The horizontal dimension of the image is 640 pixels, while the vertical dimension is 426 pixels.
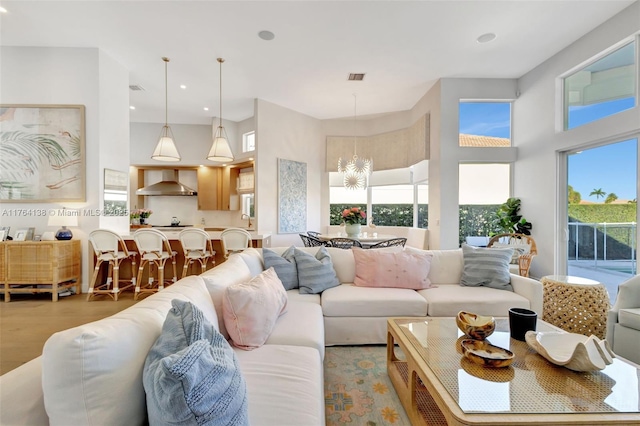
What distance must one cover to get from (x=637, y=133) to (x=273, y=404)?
458cm

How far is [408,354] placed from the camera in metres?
1.62

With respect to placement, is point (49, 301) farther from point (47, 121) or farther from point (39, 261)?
point (47, 121)

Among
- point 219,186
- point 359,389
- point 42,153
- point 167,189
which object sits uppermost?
point 42,153

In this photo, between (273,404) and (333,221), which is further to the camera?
(333,221)

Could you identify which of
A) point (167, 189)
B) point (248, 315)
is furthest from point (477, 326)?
point (167, 189)

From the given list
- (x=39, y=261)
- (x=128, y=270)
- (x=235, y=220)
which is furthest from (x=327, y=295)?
(x=235, y=220)

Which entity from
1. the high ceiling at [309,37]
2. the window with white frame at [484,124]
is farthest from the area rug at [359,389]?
the window with white frame at [484,124]

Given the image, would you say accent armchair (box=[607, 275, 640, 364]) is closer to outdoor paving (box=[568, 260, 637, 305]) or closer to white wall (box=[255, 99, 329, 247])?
outdoor paving (box=[568, 260, 637, 305])

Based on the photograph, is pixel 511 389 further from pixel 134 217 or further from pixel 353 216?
pixel 134 217

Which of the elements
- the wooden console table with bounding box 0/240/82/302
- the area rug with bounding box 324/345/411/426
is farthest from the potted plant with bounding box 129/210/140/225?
the area rug with bounding box 324/345/411/426

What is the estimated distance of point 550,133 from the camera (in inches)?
166

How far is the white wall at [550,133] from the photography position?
10.8 feet

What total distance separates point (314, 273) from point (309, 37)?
307cm

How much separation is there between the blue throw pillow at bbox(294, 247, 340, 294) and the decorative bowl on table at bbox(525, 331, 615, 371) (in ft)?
5.41
